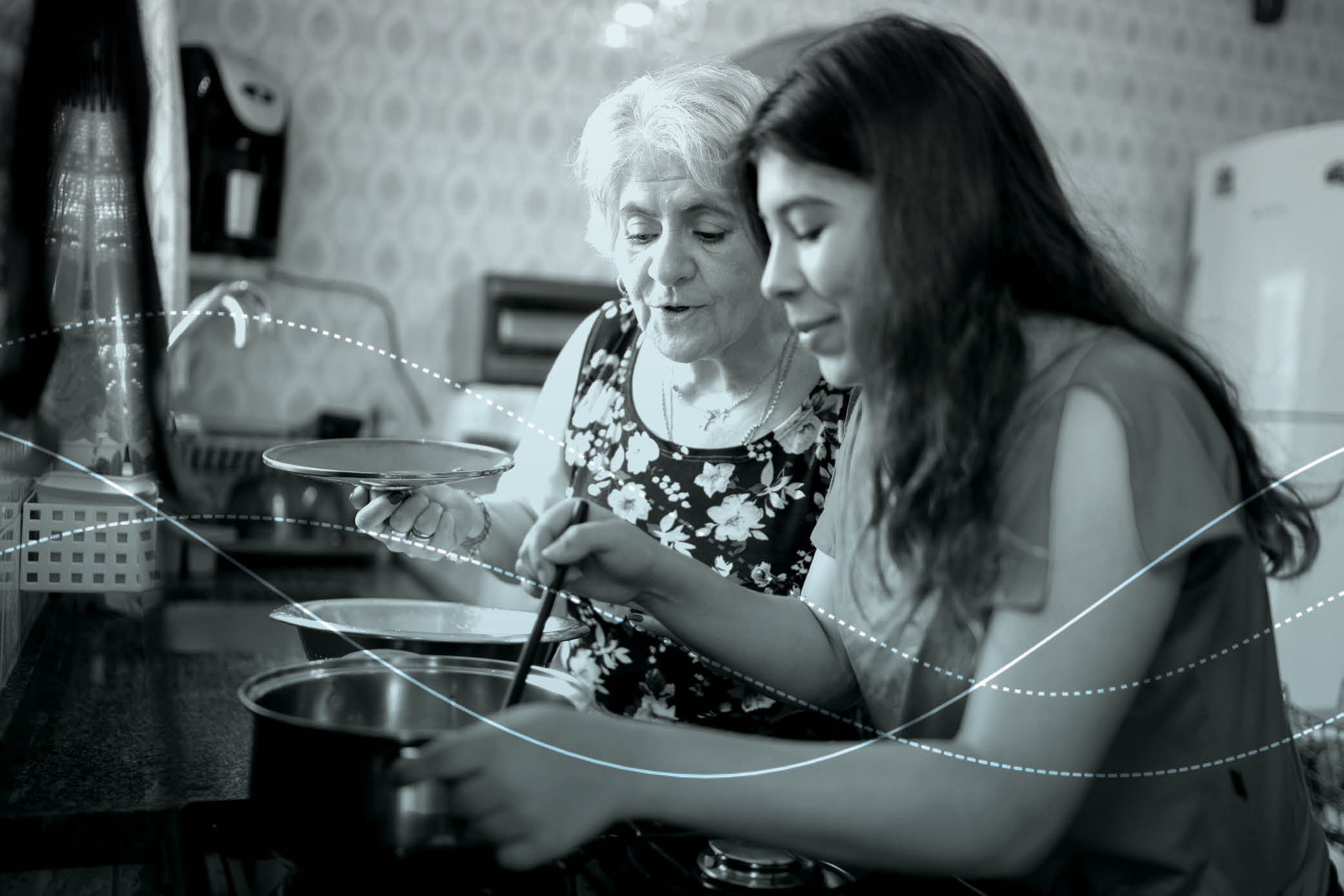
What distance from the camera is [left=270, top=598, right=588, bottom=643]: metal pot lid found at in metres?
0.64

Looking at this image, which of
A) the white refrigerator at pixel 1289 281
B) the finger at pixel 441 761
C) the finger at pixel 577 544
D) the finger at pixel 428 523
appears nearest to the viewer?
the finger at pixel 441 761

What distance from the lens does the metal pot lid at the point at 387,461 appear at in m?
0.60

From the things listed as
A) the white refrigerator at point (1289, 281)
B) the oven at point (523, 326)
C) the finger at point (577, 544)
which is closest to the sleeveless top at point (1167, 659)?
the finger at point (577, 544)

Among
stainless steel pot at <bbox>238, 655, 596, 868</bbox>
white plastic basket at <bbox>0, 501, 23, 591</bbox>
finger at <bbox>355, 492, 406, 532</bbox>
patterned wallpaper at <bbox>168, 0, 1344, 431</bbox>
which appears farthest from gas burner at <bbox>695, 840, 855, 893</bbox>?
patterned wallpaper at <bbox>168, 0, 1344, 431</bbox>

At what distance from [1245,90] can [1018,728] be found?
321 centimetres

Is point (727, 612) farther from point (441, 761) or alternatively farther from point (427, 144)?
Result: point (427, 144)

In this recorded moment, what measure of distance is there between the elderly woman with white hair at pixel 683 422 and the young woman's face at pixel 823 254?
325 millimetres

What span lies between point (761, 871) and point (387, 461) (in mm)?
289

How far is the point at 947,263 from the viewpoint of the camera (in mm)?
534

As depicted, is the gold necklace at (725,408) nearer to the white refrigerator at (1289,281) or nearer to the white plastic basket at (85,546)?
the white plastic basket at (85,546)

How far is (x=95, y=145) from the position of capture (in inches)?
25.7

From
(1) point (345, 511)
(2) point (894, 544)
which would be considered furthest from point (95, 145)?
(1) point (345, 511)

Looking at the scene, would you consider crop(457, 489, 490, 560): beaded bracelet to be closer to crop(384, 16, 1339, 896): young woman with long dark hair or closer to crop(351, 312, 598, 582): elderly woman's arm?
crop(351, 312, 598, 582): elderly woman's arm

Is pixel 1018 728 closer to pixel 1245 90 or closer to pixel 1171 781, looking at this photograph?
pixel 1171 781
